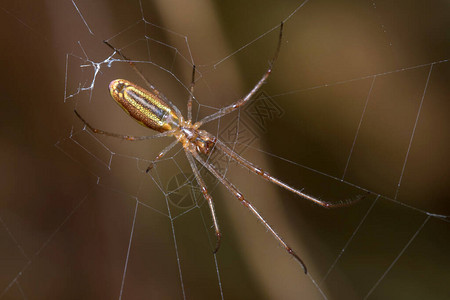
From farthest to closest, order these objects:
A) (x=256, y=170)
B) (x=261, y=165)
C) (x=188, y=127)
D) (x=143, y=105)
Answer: (x=261, y=165) < (x=188, y=127) < (x=256, y=170) < (x=143, y=105)

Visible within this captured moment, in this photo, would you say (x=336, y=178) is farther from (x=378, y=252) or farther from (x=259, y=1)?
(x=259, y=1)

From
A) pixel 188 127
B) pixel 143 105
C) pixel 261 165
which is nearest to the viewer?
pixel 143 105

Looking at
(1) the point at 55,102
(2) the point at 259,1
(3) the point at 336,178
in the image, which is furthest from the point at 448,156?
(1) the point at 55,102

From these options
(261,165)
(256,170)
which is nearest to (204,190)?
(256,170)

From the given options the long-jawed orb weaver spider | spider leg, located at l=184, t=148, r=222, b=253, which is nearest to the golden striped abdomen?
the long-jawed orb weaver spider

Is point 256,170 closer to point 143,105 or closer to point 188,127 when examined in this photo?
point 188,127

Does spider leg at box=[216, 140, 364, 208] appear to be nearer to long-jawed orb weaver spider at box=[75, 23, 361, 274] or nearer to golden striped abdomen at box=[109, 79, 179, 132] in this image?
long-jawed orb weaver spider at box=[75, 23, 361, 274]
